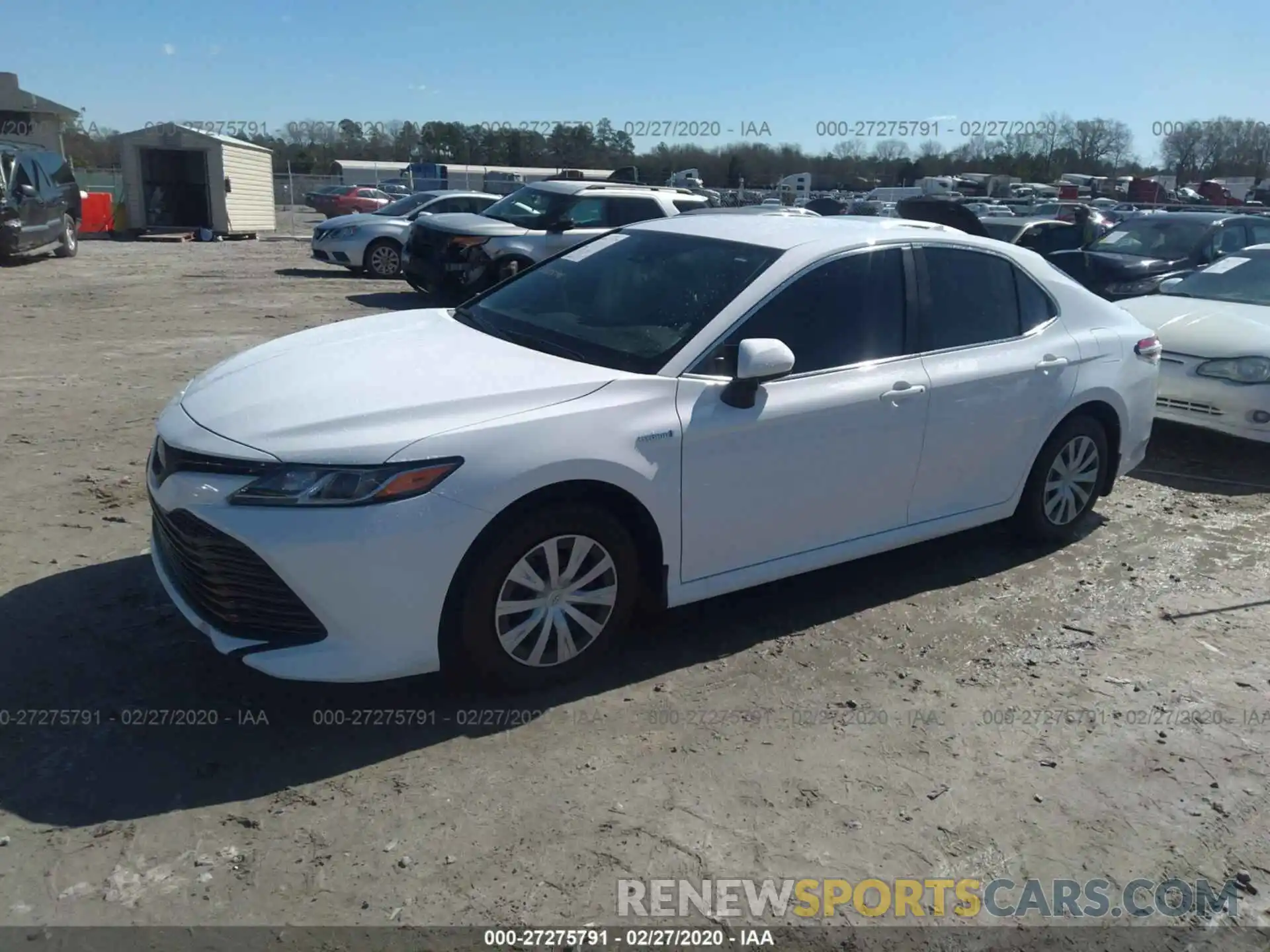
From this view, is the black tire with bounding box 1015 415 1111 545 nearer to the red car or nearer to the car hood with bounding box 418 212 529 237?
the car hood with bounding box 418 212 529 237

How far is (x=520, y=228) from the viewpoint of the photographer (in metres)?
13.6

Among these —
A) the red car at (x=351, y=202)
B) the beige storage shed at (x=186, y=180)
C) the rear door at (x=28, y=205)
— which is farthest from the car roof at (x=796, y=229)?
the red car at (x=351, y=202)

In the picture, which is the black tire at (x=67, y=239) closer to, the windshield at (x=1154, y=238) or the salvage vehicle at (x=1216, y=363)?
the windshield at (x=1154, y=238)

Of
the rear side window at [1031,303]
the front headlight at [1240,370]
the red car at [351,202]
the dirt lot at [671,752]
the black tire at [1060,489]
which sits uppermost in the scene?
the red car at [351,202]

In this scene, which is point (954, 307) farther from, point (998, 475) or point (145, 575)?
point (145, 575)

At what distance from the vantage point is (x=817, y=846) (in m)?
3.17

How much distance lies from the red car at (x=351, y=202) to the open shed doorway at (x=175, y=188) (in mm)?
10703

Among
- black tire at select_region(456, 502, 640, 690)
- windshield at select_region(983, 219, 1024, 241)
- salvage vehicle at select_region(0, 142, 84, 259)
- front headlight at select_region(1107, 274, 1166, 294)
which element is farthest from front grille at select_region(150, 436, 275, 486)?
salvage vehicle at select_region(0, 142, 84, 259)

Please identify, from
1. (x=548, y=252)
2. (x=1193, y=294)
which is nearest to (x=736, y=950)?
(x=1193, y=294)

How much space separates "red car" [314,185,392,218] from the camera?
3981cm

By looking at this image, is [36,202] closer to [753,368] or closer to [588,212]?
[588,212]

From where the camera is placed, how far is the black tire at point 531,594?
11.8 feet

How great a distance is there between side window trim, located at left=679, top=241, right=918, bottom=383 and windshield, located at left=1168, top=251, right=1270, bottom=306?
17.5ft

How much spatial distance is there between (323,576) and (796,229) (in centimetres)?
276
